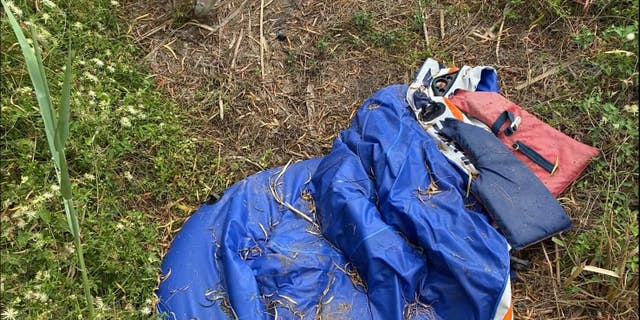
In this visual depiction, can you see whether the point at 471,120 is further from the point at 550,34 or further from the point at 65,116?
the point at 65,116

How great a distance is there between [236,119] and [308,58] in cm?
57

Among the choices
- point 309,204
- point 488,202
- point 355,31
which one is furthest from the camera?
point 355,31

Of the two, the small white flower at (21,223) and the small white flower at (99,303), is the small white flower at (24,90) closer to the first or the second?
the small white flower at (21,223)

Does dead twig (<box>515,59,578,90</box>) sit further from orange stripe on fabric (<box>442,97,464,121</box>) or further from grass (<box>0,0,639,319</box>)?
orange stripe on fabric (<box>442,97,464,121</box>)

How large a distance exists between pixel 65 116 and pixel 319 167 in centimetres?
146

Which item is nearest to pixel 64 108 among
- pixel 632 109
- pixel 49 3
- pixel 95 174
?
pixel 95 174

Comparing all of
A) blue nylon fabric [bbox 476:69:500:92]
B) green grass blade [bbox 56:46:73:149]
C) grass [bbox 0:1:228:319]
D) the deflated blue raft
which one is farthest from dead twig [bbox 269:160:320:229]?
green grass blade [bbox 56:46:73:149]

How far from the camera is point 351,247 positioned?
7.43 ft

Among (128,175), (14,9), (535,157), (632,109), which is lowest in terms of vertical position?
(535,157)

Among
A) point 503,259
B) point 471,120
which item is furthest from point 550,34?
point 503,259

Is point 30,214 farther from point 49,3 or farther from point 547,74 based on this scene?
point 547,74

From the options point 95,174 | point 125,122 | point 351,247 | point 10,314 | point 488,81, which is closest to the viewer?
point 10,314

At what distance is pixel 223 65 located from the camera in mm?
3074

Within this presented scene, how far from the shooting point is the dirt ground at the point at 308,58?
2881mm
